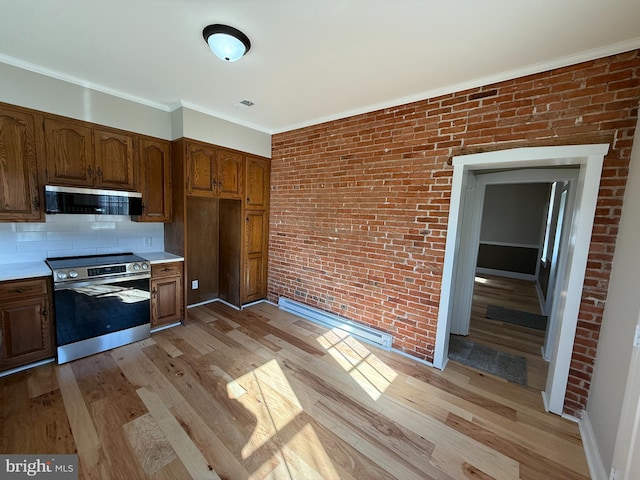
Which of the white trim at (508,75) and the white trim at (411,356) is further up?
the white trim at (508,75)

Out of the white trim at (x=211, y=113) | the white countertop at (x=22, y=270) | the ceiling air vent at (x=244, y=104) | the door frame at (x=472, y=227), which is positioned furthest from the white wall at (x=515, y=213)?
the white countertop at (x=22, y=270)

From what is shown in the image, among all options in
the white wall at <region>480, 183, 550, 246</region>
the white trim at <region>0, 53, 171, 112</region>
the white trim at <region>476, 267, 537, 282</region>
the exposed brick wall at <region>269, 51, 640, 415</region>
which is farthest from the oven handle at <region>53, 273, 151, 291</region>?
the white trim at <region>476, 267, 537, 282</region>

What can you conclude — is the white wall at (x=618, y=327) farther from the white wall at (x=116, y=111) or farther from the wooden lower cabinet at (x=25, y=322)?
the wooden lower cabinet at (x=25, y=322)

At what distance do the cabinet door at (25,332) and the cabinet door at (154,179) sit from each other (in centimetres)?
→ 120

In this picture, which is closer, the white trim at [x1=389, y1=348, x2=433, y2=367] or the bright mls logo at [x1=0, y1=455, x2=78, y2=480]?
the bright mls logo at [x1=0, y1=455, x2=78, y2=480]

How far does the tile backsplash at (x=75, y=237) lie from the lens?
2.50 metres

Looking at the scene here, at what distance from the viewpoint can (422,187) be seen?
2594 millimetres

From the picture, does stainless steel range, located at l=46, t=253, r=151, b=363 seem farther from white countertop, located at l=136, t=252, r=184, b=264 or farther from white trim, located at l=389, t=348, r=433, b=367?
white trim, located at l=389, t=348, r=433, b=367

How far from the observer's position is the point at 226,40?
68.2 inches

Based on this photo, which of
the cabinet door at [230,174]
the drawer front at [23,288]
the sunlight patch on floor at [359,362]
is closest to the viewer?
the drawer front at [23,288]

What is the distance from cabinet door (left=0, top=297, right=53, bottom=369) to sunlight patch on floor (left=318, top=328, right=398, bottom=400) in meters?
2.66

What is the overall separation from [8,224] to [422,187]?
408 centimetres

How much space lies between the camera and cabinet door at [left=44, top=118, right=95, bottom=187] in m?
2.41

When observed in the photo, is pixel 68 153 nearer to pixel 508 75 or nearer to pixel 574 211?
pixel 508 75
